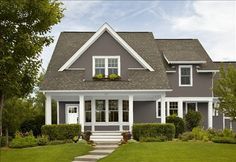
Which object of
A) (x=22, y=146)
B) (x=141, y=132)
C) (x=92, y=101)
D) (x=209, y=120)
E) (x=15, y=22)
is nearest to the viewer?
(x=15, y=22)

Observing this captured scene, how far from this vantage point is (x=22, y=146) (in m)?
25.1

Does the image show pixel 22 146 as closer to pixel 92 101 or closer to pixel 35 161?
pixel 35 161

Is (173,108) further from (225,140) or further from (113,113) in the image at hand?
(225,140)

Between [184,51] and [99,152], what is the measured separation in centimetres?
1794

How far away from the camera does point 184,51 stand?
38938 millimetres

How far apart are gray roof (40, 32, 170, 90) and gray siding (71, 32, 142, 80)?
0.50 metres

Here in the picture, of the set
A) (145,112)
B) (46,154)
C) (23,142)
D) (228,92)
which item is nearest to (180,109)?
(145,112)

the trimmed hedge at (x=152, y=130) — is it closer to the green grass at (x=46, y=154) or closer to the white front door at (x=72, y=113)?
the green grass at (x=46, y=154)

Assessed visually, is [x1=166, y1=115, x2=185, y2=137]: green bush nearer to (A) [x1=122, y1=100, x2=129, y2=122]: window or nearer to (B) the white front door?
(A) [x1=122, y1=100, x2=129, y2=122]: window

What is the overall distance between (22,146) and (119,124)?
902 cm

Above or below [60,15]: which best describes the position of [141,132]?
below

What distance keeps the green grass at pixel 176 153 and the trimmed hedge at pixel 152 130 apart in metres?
4.20

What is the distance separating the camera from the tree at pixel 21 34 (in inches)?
643

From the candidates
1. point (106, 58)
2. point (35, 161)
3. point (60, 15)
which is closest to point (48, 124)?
point (106, 58)
